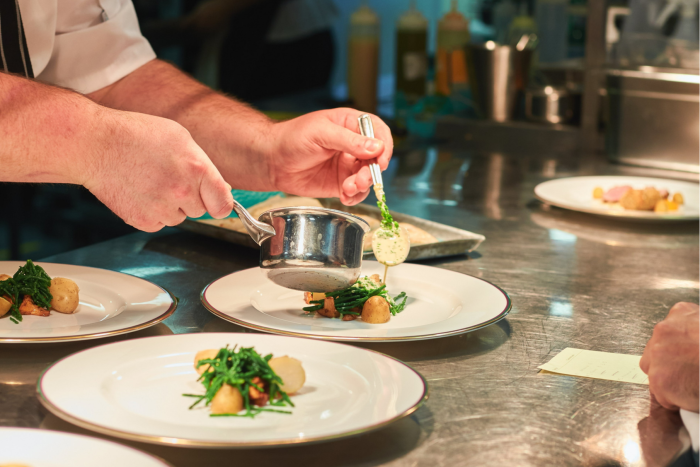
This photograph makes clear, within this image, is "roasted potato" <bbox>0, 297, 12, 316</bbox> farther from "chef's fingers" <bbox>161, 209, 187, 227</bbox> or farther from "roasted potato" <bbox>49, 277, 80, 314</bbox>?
"chef's fingers" <bbox>161, 209, 187, 227</bbox>

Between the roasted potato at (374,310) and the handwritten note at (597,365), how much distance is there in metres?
0.28

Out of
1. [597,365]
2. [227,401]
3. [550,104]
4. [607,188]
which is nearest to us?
[227,401]

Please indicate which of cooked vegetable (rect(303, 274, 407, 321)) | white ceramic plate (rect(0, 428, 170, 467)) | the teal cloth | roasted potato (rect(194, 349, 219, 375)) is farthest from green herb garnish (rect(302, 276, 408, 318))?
the teal cloth

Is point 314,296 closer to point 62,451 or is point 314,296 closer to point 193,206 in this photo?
point 193,206

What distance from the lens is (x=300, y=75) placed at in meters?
5.11

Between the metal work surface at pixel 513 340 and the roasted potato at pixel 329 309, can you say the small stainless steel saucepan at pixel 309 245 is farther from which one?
the metal work surface at pixel 513 340

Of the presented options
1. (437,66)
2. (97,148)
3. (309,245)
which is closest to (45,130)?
(97,148)

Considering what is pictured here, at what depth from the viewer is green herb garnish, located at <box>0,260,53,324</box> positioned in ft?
3.87

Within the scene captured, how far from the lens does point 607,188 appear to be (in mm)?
2453

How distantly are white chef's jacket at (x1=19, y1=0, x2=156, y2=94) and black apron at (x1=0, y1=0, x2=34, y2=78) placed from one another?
0.08 meters

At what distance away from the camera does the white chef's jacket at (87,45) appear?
1.76 metres

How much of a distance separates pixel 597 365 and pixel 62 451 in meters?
0.79

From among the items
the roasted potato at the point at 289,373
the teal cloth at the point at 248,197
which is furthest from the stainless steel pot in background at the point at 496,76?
the roasted potato at the point at 289,373

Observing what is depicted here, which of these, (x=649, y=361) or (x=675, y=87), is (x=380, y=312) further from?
(x=675, y=87)
